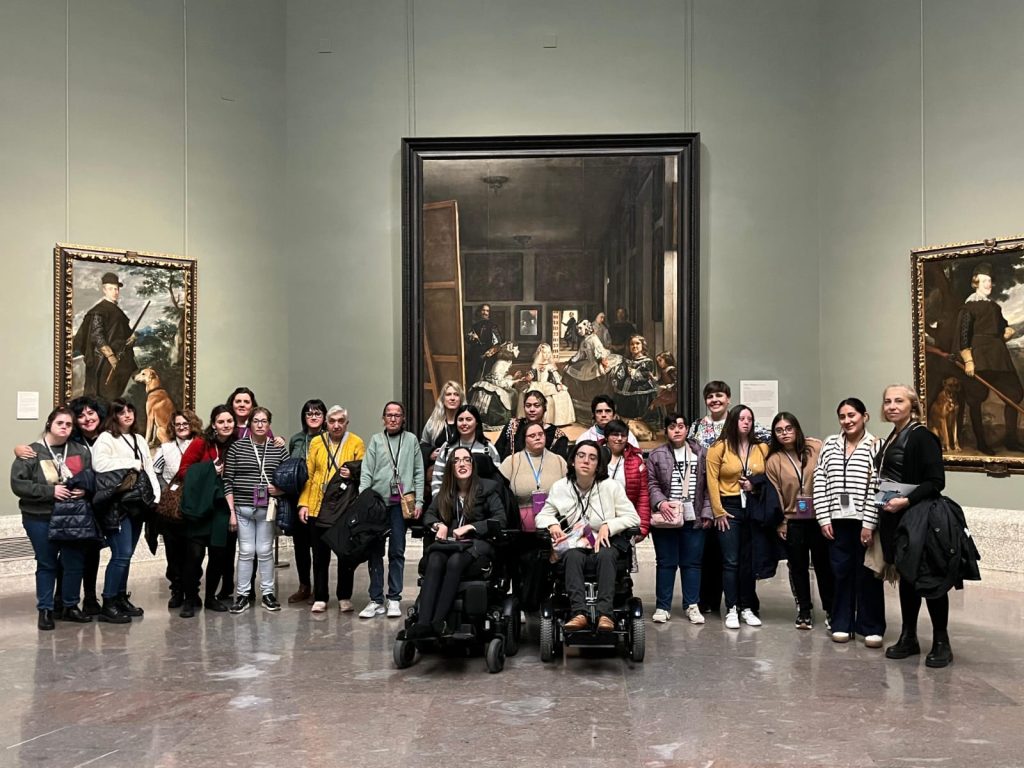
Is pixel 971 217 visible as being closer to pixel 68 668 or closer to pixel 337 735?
pixel 337 735

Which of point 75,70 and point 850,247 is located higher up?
point 75,70

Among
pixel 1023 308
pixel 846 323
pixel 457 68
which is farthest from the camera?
pixel 457 68

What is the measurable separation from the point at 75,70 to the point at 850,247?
32.9ft

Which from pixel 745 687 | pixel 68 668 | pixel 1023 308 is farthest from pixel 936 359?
pixel 68 668

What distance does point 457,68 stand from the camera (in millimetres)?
14016

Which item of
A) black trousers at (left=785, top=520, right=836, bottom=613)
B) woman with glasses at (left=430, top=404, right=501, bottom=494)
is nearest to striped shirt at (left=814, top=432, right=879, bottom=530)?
black trousers at (left=785, top=520, right=836, bottom=613)

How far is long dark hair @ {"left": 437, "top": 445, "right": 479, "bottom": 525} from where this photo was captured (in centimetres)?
787

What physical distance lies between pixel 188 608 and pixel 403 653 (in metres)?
2.98

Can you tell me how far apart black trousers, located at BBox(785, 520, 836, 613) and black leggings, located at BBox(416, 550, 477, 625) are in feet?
9.96

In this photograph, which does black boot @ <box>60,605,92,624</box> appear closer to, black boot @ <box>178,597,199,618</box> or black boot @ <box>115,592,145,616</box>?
black boot @ <box>115,592,145,616</box>

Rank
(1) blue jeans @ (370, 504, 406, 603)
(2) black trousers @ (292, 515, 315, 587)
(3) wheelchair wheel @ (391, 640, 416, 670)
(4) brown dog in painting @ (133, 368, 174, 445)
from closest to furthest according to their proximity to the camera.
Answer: (3) wheelchair wheel @ (391, 640, 416, 670), (1) blue jeans @ (370, 504, 406, 603), (2) black trousers @ (292, 515, 315, 587), (4) brown dog in painting @ (133, 368, 174, 445)

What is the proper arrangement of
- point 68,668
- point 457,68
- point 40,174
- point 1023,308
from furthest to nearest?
point 457,68 → point 40,174 → point 1023,308 → point 68,668

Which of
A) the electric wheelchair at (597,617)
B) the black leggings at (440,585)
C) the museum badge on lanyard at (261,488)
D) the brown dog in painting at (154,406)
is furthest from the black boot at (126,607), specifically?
the electric wheelchair at (597,617)

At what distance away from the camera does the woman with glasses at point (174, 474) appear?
9.50 metres
